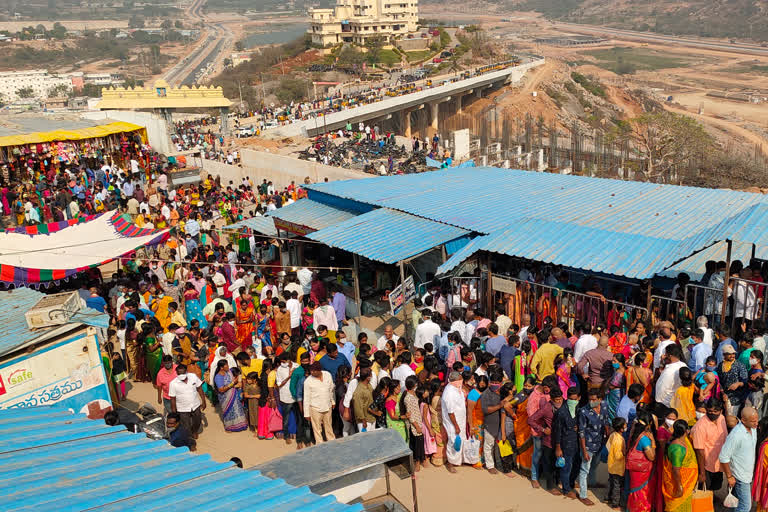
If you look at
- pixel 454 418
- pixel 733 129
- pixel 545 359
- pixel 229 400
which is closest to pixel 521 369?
pixel 545 359

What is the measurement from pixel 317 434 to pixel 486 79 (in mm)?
58851

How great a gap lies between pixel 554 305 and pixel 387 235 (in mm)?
2887

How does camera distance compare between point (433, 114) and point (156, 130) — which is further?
point (433, 114)

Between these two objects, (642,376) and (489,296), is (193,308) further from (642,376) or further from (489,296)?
(642,376)

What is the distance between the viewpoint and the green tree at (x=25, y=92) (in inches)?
4129

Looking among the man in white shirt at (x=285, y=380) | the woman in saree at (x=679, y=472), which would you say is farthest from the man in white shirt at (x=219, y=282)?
the woman in saree at (x=679, y=472)

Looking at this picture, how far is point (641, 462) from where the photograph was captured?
18.7 feet

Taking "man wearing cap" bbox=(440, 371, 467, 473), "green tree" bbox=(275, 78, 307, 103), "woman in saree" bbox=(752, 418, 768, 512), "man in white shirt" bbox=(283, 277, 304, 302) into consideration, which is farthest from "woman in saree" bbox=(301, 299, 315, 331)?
"green tree" bbox=(275, 78, 307, 103)

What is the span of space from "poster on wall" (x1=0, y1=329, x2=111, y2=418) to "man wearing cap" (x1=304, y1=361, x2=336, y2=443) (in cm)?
222

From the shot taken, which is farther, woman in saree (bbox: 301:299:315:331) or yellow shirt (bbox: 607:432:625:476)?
woman in saree (bbox: 301:299:315:331)

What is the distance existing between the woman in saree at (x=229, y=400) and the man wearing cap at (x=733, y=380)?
502 cm

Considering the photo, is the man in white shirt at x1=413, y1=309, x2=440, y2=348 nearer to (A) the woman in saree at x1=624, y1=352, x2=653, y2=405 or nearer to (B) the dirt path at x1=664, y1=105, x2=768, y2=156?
(A) the woman in saree at x1=624, y1=352, x2=653, y2=405

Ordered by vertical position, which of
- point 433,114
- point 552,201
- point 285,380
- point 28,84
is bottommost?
point 433,114

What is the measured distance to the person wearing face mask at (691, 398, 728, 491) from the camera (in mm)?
5633
